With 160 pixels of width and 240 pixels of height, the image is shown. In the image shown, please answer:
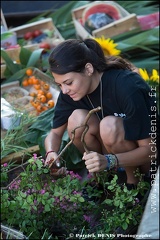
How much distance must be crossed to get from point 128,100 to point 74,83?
24cm

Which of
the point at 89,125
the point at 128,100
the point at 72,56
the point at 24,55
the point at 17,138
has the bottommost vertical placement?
the point at 17,138

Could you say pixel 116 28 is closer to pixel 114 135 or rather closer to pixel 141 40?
pixel 141 40

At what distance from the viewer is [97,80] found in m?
2.50

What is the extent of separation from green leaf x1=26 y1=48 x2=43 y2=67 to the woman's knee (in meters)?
1.60

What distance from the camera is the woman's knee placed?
2.46 metres

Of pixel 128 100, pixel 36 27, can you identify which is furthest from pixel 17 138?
pixel 36 27

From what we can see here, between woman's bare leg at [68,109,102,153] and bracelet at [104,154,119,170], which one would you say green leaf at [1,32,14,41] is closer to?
woman's bare leg at [68,109,102,153]

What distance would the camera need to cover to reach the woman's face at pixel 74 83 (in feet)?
7.75

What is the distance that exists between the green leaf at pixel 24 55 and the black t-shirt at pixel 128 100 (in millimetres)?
1554

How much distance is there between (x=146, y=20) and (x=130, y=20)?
150 mm

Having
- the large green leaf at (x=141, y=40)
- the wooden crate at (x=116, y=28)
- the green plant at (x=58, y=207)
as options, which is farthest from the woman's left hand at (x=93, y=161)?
the wooden crate at (x=116, y=28)

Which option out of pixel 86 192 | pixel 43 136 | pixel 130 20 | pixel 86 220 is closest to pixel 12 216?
pixel 86 220

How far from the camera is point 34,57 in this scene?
13.0 feet

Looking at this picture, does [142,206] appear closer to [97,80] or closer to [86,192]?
[86,192]
